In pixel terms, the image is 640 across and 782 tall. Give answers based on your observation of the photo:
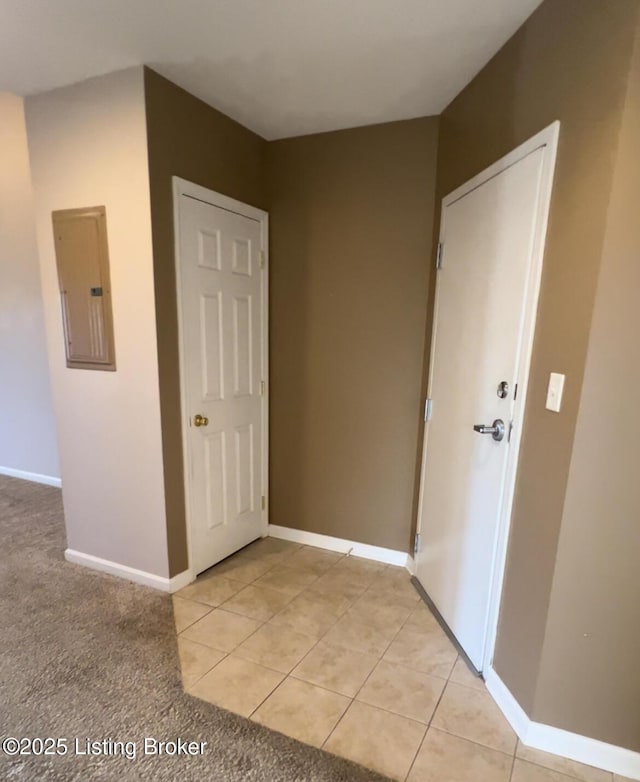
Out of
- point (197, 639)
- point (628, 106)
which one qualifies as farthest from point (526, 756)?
point (628, 106)

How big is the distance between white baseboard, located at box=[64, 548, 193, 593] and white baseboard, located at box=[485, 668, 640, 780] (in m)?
1.63

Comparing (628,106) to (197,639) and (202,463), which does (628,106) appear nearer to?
(202,463)

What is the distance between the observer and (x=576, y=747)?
1.43 metres

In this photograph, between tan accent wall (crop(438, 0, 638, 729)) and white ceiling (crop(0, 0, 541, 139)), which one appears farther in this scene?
white ceiling (crop(0, 0, 541, 139))

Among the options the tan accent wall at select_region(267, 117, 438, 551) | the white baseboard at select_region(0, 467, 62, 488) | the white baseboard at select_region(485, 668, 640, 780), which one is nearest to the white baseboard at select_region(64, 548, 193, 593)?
the tan accent wall at select_region(267, 117, 438, 551)

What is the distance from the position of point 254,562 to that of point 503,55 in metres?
2.73

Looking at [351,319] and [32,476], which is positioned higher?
[351,319]

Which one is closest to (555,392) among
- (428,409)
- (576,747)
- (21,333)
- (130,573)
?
(428,409)

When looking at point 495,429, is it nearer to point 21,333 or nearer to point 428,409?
point 428,409

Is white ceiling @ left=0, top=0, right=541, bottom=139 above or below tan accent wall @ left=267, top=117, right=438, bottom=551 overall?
above

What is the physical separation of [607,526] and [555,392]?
43 cm

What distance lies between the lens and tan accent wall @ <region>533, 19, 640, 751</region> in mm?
1171

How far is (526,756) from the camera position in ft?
4.71

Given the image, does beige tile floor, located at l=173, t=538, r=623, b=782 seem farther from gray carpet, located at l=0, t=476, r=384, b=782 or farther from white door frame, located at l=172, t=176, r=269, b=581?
white door frame, located at l=172, t=176, r=269, b=581
